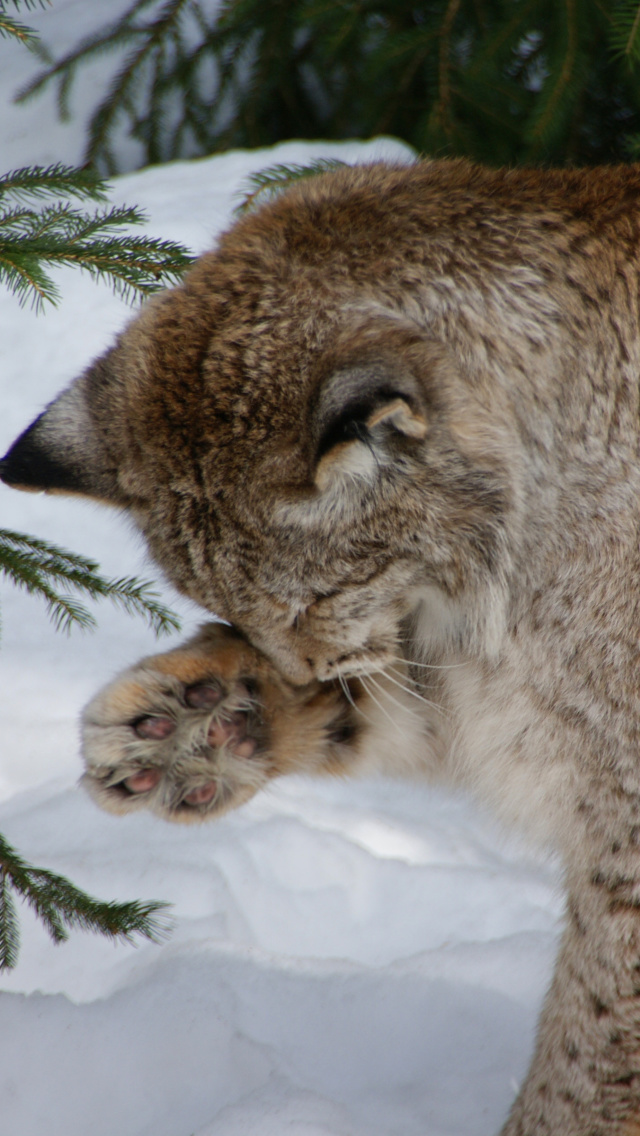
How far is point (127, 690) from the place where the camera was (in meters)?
2.20

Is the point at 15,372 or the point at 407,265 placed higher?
the point at 407,265

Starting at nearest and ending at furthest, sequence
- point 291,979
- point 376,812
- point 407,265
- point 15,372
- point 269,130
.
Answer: point 407,265, point 291,979, point 376,812, point 15,372, point 269,130

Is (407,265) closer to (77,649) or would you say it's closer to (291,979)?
(291,979)

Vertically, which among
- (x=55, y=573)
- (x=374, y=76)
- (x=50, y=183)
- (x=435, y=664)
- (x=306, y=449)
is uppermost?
(x=374, y=76)

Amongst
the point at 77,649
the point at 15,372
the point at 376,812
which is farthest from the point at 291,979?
the point at 15,372

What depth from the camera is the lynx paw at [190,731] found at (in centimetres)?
218

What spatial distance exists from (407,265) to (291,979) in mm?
1914

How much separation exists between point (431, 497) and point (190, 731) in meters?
0.73

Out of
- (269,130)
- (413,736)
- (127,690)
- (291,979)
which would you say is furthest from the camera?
(269,130)

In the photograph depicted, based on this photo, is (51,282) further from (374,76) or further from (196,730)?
(374,76)

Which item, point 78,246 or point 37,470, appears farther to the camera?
point 78,246

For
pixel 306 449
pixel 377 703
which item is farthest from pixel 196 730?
pixel 306 449

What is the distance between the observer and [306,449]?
72.9 inches

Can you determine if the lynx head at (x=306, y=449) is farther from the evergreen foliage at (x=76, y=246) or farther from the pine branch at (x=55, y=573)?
the pine branch at (x=55, y=573)
